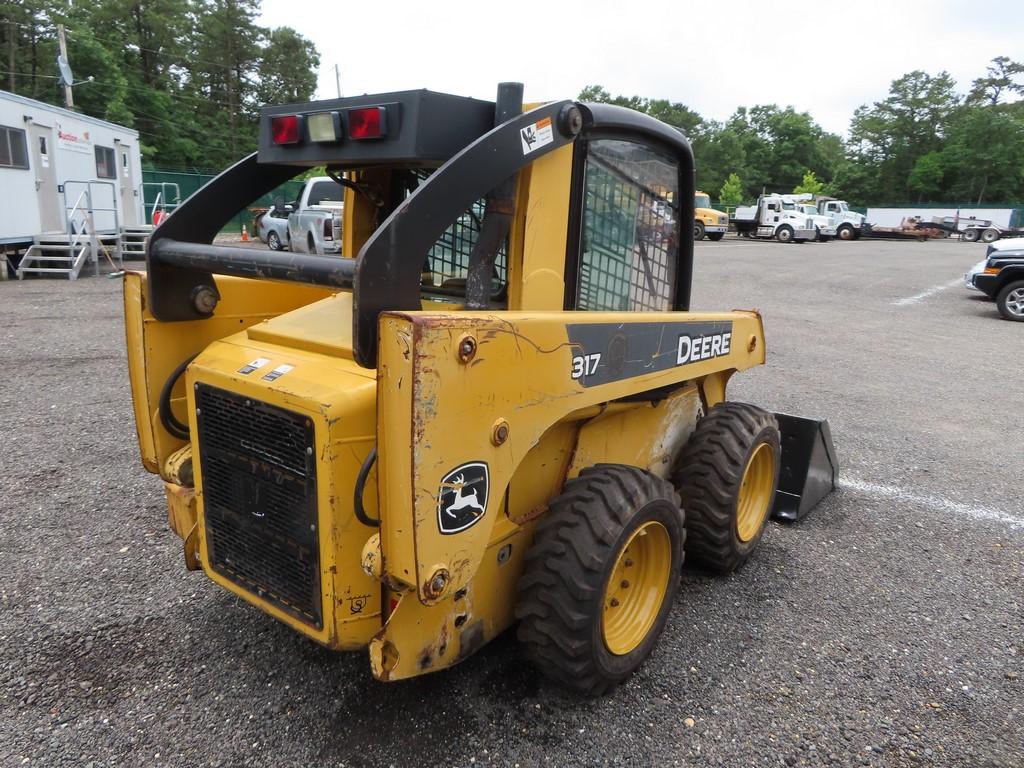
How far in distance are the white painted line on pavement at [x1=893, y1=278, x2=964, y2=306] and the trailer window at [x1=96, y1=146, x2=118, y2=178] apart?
17.1 metres

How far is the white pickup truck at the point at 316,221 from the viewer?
15656 mm

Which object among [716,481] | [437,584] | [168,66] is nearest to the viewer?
[437,584]

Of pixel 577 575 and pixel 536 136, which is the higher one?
pixel 536 136

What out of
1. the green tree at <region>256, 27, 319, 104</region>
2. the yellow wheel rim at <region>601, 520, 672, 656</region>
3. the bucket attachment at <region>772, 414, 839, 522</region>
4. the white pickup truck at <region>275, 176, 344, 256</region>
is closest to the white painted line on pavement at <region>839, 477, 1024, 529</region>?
the bucket attachment at <region>772, 414, 839, 522</region>

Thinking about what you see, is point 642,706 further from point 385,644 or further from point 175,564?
point 175,564

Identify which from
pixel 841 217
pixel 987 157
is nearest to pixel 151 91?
pixel 841 217

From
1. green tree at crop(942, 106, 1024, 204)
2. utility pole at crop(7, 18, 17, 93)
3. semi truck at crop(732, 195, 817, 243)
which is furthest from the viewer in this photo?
green tree at crop(942, 106, 1024, 204)

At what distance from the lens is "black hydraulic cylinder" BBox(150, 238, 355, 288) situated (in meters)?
2.03

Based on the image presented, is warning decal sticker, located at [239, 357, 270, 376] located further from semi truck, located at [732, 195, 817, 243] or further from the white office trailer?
semi truck, located at [732, 195, 817, 243]

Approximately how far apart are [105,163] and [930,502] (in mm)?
17505

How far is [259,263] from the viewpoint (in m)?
2.27

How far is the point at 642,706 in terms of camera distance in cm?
254

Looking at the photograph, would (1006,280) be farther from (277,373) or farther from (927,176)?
(927,176)

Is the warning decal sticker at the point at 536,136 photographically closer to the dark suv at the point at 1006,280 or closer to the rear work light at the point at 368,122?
the rear work light at the point at 368,122
